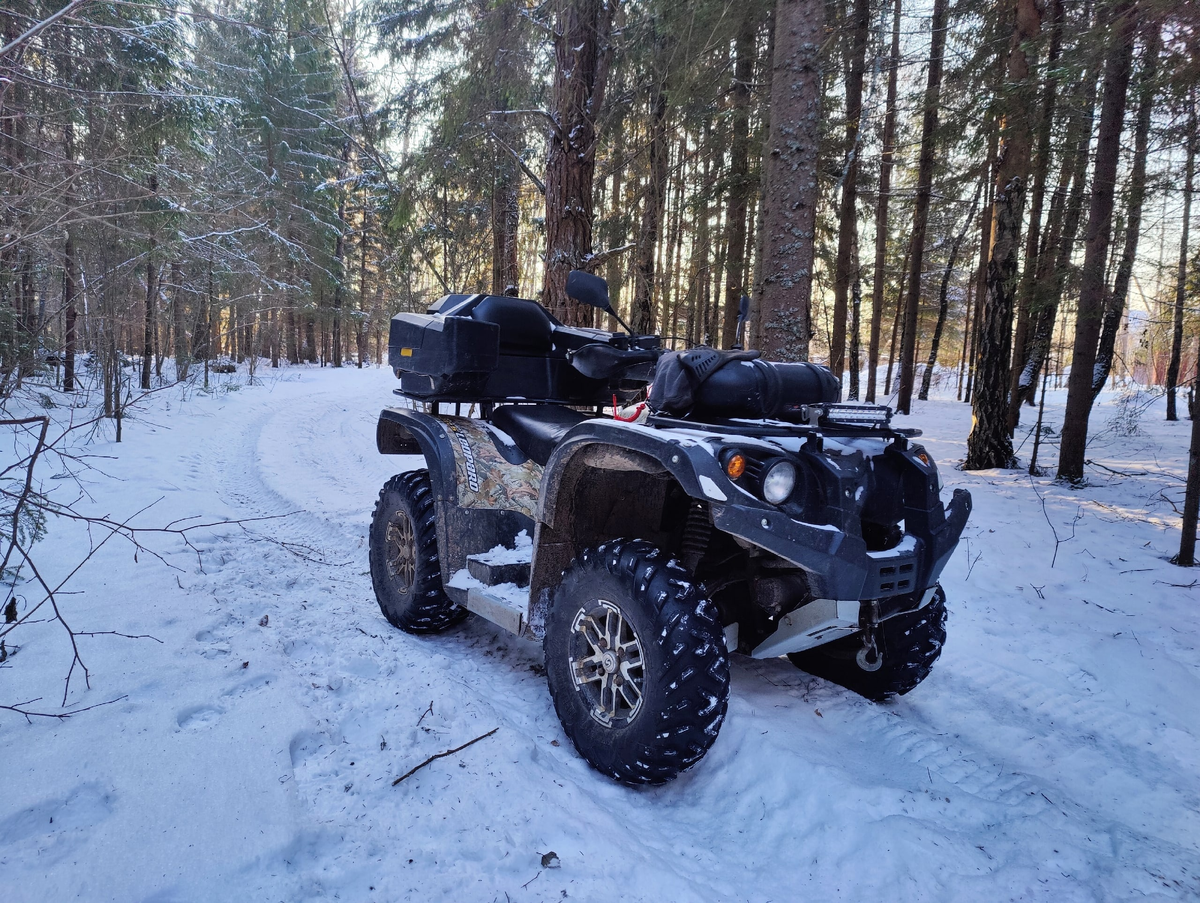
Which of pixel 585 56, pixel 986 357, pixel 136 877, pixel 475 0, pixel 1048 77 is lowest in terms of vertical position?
pixel 136 877

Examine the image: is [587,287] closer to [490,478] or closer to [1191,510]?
[490,478]

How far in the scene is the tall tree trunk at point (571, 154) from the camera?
6793mm

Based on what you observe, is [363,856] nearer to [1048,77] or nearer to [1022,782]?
[1022,782]

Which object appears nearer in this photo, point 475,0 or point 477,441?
point 477,441

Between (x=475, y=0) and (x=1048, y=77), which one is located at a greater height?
(x=475, y=0)

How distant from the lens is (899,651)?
110 inches

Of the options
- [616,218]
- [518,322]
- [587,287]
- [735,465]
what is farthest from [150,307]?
[735,465]

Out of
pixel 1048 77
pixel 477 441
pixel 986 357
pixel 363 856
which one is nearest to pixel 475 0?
pixel 1048 77

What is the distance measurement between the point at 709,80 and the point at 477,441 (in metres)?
5.14

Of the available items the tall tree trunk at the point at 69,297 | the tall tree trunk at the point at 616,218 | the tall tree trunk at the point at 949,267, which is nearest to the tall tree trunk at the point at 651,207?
the tall tree trunk at the point at 616,218

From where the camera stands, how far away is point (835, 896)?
1.93 m

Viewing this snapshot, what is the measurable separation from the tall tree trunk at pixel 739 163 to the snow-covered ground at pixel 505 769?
177 inches

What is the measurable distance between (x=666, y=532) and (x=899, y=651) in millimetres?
1114

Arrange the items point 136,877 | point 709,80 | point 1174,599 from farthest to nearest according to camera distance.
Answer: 1. point 709,80
2. point 1174,599
3. point 136,877
